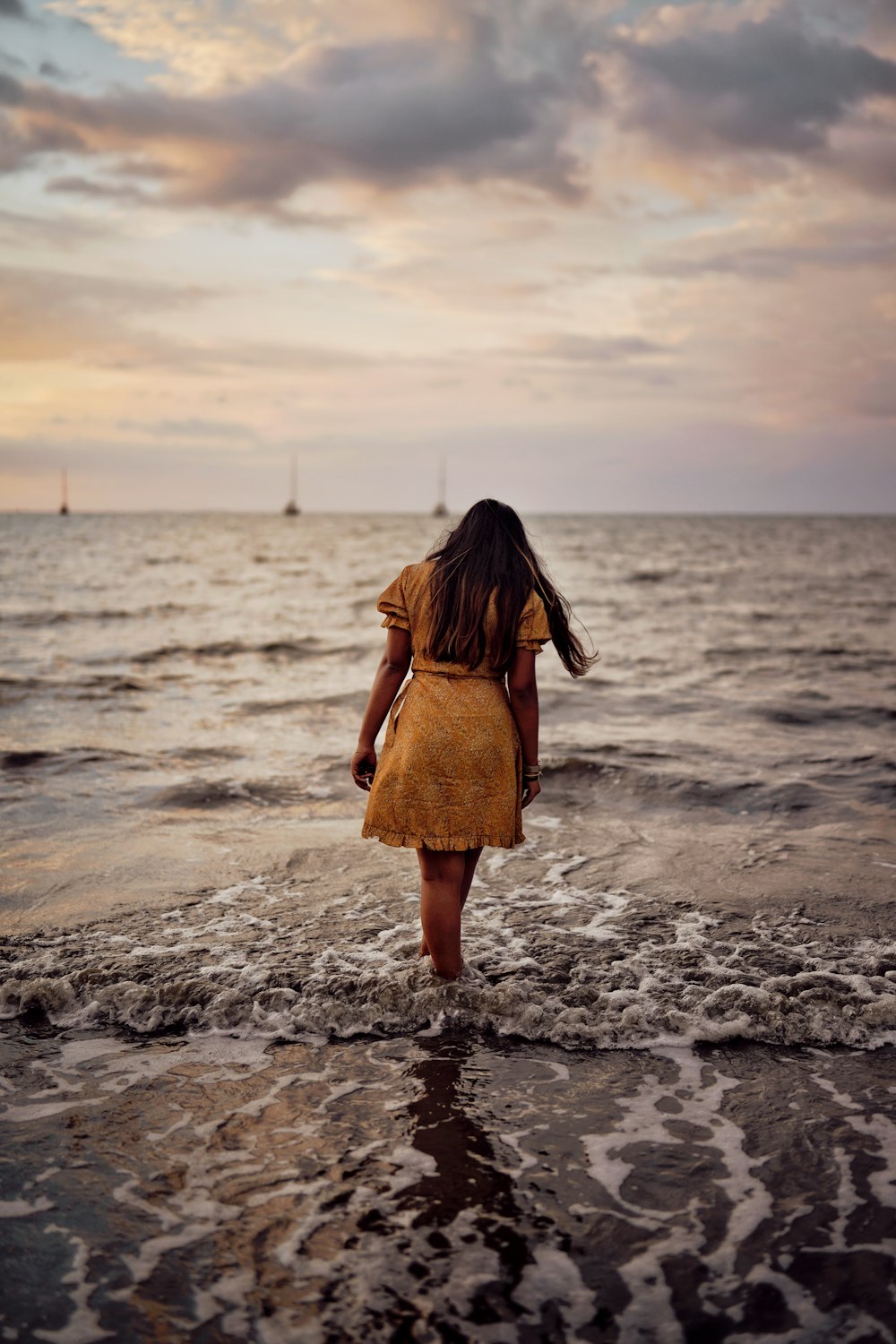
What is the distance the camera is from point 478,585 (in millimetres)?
4164

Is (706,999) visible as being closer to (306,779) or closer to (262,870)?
(262,870)

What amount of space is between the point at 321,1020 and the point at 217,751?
593 centimetres

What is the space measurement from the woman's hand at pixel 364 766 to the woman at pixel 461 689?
12cm

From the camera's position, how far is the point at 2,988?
15.0 ft

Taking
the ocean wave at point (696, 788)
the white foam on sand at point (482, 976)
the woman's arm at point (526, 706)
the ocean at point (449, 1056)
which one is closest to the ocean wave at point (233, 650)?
the ocean at point (449, 1056)

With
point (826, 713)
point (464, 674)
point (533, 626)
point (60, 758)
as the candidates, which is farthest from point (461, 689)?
point (826, 713)

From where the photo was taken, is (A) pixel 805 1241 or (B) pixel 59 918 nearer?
(A) pixel 805 1241

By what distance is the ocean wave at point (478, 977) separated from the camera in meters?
4.37

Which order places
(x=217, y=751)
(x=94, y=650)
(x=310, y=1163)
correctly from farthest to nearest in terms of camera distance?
(x=94, y=650) < (x=217, y=751) < (x=310, y=1163)

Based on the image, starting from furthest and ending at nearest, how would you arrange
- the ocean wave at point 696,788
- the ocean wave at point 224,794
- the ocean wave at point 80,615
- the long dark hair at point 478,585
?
1. the ocean wave at point 80,615
2. the ocean wave at point 696,788
3. the ocean wave at point 224,794
4. the long dark hair at point 478,585

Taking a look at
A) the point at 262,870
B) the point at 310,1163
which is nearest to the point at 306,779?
the point at 262,870

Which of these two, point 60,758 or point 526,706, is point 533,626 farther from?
Result: point 60,758

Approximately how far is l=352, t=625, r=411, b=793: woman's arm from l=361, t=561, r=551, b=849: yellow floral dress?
0.20ft

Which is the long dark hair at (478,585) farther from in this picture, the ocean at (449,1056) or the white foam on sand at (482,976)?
the white foam on sand at (482,976)
